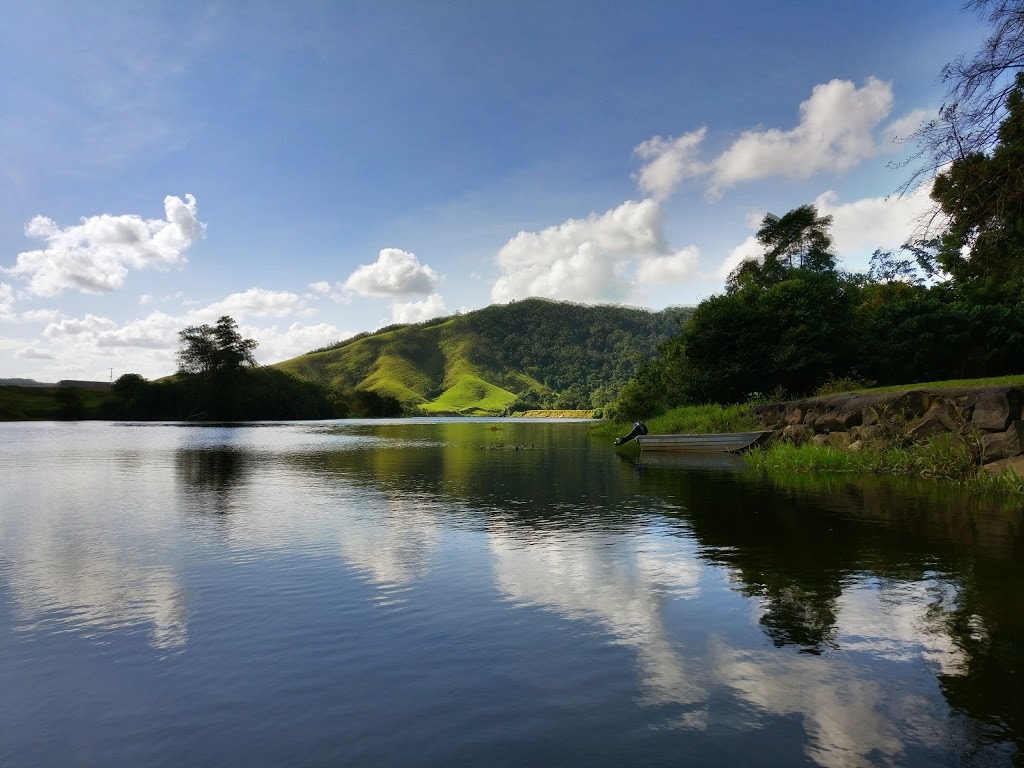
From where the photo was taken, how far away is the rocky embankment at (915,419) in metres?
18.7

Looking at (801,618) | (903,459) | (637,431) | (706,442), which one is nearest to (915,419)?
(903,459)

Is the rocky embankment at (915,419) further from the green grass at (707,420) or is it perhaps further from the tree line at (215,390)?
the tree line at (215,390)

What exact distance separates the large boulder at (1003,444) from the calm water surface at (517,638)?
12.4 feet

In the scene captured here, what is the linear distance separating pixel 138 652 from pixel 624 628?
5654 millimetres

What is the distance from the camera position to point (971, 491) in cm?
1820

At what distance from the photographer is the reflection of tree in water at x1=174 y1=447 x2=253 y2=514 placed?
19.4 metres

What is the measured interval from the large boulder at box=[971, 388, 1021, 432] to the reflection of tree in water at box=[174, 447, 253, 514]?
73.4ft

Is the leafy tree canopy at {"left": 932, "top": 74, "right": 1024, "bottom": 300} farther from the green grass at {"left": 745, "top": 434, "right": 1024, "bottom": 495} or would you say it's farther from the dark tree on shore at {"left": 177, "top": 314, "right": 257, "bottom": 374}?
the dark tree on shore at {"left": 177, "top": 314, "right": 257, "bottom": 374}

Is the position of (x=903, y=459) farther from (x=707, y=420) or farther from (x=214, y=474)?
(x=214, y=474)

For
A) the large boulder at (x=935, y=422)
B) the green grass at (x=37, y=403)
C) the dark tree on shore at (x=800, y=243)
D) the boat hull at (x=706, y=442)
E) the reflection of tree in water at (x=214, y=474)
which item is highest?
the dark tree on shore at (x=800, y=243)

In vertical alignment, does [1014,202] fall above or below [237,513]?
above

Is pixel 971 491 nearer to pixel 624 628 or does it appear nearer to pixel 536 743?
pixel 624 628

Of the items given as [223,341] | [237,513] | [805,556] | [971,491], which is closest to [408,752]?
[805,556]

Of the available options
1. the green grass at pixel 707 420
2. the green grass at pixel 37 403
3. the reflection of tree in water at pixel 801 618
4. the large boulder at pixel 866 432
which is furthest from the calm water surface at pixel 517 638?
the green grass at pixel 37 403
